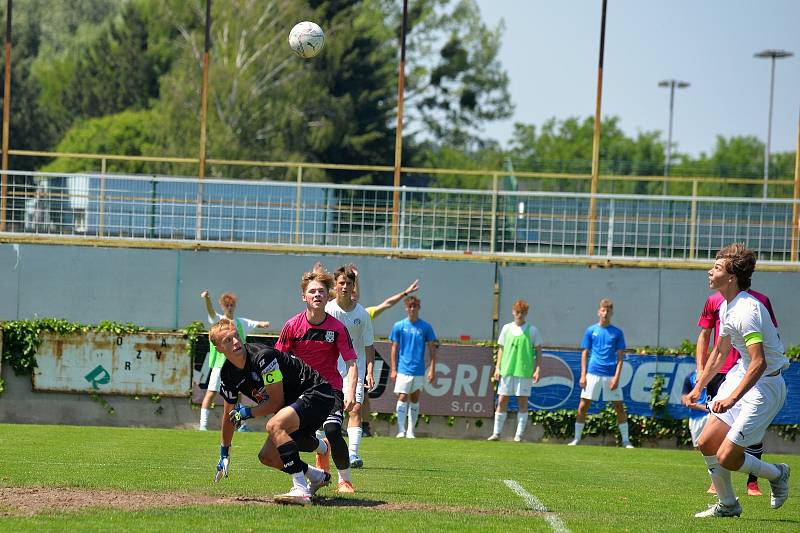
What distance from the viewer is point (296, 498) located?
866 centimetres

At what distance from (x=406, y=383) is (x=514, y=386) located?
1770mm

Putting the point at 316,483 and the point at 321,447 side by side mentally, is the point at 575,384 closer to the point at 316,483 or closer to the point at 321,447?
the point at 321,447

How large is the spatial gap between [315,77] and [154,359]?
40.5 metres

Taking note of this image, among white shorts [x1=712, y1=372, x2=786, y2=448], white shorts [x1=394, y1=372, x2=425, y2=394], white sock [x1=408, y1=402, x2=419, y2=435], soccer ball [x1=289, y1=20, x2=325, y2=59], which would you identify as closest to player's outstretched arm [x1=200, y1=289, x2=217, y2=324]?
white shorts [x1=394, y1=372, x2=425, y2=394]

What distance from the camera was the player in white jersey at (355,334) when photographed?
12.0 m

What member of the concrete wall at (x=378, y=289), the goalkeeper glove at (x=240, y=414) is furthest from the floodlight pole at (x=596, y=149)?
the goalkeeper glove at (x=240, y=414)

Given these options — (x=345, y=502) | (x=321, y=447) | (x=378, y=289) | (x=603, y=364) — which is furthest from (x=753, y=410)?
(x=378, y=289)

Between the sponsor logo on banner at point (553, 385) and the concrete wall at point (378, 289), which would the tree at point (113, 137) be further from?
the sponsor logo on banner at point (553, 385)

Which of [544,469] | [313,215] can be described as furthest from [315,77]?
[544,469]

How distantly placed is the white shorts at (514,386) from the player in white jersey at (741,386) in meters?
9.66

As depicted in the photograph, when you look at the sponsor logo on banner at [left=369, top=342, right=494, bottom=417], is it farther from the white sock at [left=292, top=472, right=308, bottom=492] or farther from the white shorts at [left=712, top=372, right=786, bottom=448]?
the white shorts at [left=712, top=372, right=786, bottom=448]

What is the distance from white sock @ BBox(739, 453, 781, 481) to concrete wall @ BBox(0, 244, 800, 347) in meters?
11.0

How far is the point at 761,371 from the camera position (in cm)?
841

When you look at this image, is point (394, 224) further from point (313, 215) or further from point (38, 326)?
point (38, 326)
